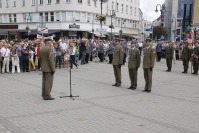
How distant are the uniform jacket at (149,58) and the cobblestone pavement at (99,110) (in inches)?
43.1

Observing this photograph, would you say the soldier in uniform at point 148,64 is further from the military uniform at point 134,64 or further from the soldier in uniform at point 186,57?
the soldier in uniform at point 186,57

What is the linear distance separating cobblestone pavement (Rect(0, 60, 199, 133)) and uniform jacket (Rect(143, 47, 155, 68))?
109cm

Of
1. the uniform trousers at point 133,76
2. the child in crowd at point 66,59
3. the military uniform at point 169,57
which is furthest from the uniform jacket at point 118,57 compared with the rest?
the child in crowd at point 66,59

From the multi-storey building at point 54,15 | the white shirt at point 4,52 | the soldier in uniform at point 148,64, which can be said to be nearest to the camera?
the soldier in uniform at point 148,64

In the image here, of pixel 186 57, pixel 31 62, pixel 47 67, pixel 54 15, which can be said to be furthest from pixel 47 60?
pixel 54 15

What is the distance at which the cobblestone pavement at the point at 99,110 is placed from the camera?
6930 mm

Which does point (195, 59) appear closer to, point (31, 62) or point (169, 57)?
point (169, 57)

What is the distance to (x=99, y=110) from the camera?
8.62 m

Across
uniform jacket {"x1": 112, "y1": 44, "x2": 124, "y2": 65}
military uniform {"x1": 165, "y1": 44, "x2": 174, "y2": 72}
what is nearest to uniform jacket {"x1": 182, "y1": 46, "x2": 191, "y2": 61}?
military uniform {"x1": 165, "y1": 44, "x2": 174, "y2": 72}

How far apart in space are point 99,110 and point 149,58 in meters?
4.26

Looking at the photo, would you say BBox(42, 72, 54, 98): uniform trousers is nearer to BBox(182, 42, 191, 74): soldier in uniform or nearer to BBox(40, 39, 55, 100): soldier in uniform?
BBox(40, 39, 55, 100): soldier in uniform

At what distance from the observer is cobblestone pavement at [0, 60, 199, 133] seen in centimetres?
693

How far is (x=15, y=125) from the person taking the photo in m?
6.97

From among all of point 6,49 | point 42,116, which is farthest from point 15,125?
point 6,49
